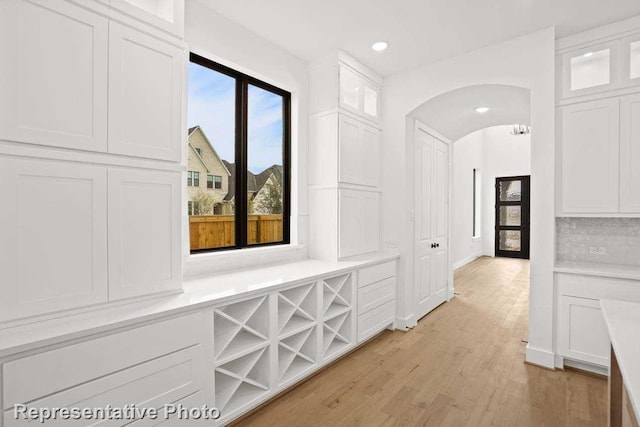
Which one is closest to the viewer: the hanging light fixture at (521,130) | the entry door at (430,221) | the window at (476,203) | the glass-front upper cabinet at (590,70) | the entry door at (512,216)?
the glass-front upper cabinet at (590,70)

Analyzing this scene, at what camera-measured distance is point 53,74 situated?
1482 millimetres

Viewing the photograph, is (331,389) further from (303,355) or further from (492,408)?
(492,408)

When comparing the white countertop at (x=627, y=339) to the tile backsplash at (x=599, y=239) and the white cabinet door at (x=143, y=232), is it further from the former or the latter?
the white cabinet door at (x=143, y=232)

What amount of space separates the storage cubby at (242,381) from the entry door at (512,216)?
826 cm

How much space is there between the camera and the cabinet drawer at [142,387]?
1.35m

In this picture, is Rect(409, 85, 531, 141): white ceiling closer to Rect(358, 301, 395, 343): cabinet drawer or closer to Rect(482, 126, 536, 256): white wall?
Rect(358, 301, 395, 343): cabinet drawer

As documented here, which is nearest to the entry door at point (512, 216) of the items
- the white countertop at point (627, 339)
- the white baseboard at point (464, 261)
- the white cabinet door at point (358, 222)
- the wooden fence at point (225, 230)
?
the white baseboard at point (464, 261)

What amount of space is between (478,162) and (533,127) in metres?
6.26

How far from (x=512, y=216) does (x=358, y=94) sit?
23.3ft

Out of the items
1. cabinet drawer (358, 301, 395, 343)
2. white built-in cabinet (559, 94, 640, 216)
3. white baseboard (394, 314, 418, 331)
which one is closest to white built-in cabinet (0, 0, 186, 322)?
cabinet drawer (358, 301, 395, 343)

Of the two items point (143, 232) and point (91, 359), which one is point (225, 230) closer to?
point (143, 232)

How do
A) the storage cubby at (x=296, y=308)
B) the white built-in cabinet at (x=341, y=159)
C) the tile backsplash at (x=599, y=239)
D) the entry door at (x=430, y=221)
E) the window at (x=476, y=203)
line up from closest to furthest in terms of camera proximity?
the storage cubby at (x=296, y=308)
the tile backsplash at (x=599, y=239)
the white built-in cabinet at (x=341, y=159)
the entry door at (x=430, y=221)
the window at (x=476, y=203)

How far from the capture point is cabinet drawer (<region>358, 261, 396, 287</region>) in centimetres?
310

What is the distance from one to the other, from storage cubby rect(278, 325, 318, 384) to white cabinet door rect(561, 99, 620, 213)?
2.52m
